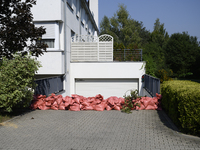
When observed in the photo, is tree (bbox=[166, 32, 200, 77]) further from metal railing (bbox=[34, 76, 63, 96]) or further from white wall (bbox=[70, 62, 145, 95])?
metal railing (bbox=[34, 76, 63, 96])

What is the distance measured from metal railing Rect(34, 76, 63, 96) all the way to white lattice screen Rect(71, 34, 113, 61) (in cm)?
247

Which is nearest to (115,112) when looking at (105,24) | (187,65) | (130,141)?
(130,141)

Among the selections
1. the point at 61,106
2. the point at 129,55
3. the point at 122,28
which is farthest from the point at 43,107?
the point at 122,28

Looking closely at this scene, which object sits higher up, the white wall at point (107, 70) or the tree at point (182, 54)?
the tree at point (182, 54)

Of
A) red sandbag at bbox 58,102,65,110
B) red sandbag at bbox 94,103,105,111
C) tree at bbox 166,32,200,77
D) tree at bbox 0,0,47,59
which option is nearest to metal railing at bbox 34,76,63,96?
red sandbag at bbox 58,102,65,110

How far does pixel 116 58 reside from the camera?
1680cm

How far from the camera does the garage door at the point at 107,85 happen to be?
16703mm

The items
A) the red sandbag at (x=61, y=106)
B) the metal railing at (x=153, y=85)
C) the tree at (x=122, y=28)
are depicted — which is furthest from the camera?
the tree at (x=122, y=28)

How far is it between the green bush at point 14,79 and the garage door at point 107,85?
8.72m

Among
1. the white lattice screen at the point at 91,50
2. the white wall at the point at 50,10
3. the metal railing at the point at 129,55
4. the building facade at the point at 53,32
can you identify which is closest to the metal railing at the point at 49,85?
the building facade at the point at 53,32

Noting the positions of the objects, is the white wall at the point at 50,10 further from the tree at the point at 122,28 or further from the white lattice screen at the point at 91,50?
the tree at the point at 122,28

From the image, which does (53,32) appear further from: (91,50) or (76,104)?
(76,104)

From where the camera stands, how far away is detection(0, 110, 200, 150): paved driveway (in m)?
5.34

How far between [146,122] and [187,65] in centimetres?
4094
